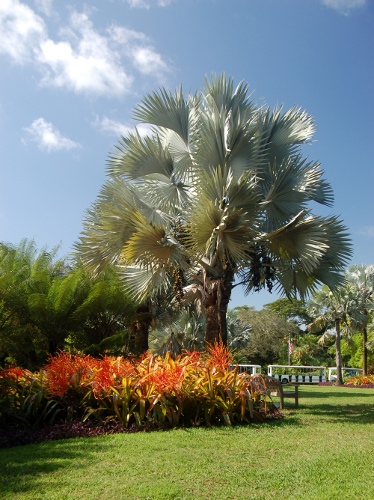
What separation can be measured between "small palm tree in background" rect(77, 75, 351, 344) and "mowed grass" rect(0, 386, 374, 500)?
403cm

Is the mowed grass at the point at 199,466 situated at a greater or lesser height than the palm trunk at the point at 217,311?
lesser

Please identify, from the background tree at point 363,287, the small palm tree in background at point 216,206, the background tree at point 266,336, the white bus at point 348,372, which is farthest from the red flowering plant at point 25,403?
the background tree at point 266,336

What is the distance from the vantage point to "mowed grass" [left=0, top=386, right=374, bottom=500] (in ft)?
16.0

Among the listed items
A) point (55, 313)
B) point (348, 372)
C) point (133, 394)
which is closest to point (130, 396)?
point (133, 394)

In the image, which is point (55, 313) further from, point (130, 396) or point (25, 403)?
point (130, 396)

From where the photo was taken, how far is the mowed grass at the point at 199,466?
16.0 ft

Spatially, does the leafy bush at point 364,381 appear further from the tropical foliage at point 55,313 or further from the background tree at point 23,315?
the background tree at point 23,315

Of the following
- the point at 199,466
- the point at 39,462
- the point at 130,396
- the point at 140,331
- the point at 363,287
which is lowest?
the point at 39,462

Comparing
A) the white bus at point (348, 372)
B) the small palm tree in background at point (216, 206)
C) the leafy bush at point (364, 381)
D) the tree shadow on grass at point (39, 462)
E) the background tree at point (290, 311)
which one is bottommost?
the tree shadow on grass at point (39, 462)

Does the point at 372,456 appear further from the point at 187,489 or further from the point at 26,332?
the point at 26,332

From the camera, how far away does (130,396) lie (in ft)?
28.7

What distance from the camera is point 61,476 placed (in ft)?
17.7

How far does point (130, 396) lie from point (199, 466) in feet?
10.2

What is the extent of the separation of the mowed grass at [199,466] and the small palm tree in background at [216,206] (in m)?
4.03
